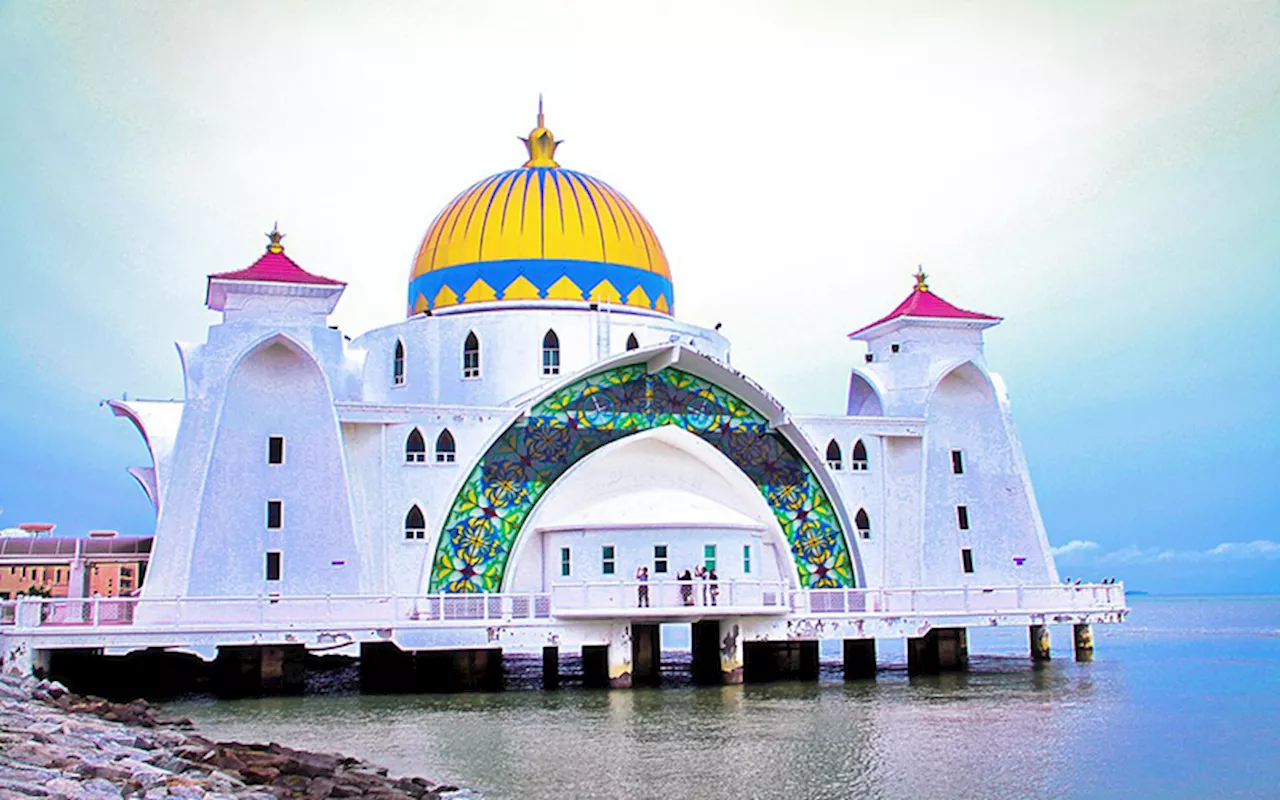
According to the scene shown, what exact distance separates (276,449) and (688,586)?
8687mm

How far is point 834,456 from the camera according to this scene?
111 feet

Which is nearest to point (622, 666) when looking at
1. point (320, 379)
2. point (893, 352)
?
point (320, 379)

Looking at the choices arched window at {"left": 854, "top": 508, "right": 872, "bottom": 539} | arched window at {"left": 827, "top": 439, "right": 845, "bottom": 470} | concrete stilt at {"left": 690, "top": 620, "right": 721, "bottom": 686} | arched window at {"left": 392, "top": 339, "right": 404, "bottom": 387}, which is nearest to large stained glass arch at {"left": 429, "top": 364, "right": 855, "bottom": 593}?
arched window at {"left": 854, "top": 508, "right": 872, "bottom": 539}

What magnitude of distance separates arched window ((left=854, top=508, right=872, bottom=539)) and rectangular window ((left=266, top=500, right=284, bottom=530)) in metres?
13.1

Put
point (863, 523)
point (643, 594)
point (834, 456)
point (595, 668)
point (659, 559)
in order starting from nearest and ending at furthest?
point (643, 594), point (659, 559), point (595, 668), point (863, 523), point (834, 456)

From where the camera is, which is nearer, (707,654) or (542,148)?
(707,654)

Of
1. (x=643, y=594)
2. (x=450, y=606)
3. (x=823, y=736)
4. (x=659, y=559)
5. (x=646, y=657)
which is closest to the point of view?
(x=823, y=736)

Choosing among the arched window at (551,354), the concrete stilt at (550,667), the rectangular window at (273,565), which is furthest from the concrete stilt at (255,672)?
the arched window at (551,354)

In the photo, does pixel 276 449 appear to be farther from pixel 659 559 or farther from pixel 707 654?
pixel 707 654

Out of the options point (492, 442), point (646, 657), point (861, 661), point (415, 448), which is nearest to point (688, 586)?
point (646, 657)

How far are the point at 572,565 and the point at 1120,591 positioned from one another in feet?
41.8

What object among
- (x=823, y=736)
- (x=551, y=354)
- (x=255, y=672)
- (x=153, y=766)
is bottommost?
(x=823, y=736)

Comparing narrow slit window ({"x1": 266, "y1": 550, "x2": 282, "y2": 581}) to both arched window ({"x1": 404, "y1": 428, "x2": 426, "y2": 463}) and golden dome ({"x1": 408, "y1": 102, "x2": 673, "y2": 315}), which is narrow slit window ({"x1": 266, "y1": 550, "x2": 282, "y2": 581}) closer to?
arched window ({"x1": 404, "y1": 428, "x2": 426, "y2": 463})

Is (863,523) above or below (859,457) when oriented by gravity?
below
